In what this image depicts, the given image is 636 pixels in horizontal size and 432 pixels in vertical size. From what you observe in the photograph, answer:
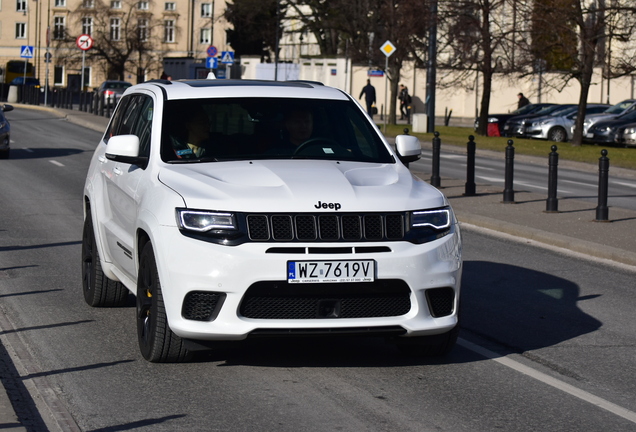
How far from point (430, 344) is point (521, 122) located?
35.8 meters

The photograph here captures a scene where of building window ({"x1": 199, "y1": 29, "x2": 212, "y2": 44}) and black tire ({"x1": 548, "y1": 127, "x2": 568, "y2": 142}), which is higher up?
building window ({"x1": 199, "y1": 29, "x2": 212, "y2": 44})

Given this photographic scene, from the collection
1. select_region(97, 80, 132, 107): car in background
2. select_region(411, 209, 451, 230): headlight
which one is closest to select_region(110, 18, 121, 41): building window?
select_region(97, 80, 132, 107): car in background

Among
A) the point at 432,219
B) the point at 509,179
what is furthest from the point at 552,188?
the point at 432,219

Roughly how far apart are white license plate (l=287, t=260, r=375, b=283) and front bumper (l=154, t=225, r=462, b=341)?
1.1 inches

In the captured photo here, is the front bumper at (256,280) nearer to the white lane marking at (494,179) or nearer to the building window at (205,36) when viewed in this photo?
the white lane marking at (494,179)

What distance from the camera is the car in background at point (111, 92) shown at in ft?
164

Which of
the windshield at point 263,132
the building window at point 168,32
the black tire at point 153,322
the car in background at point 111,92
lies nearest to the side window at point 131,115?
the windshield at point 263,132

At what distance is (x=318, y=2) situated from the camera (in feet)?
221

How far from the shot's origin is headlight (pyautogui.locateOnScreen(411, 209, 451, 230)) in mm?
6324

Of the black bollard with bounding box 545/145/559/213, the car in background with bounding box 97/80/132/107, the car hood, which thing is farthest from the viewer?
the car in background with bounding box 97/80/132/107

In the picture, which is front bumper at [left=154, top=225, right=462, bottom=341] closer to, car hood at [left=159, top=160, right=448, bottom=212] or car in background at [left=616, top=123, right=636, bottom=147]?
car hood at [left=159, top=160, right=448, bottom=212]

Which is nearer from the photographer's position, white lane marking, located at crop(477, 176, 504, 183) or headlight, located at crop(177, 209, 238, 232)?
headlight, located at crop(177, 209, 238, 232)

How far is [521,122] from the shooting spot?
1634 inches

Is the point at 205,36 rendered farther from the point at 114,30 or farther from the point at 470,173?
the point at 470,173
